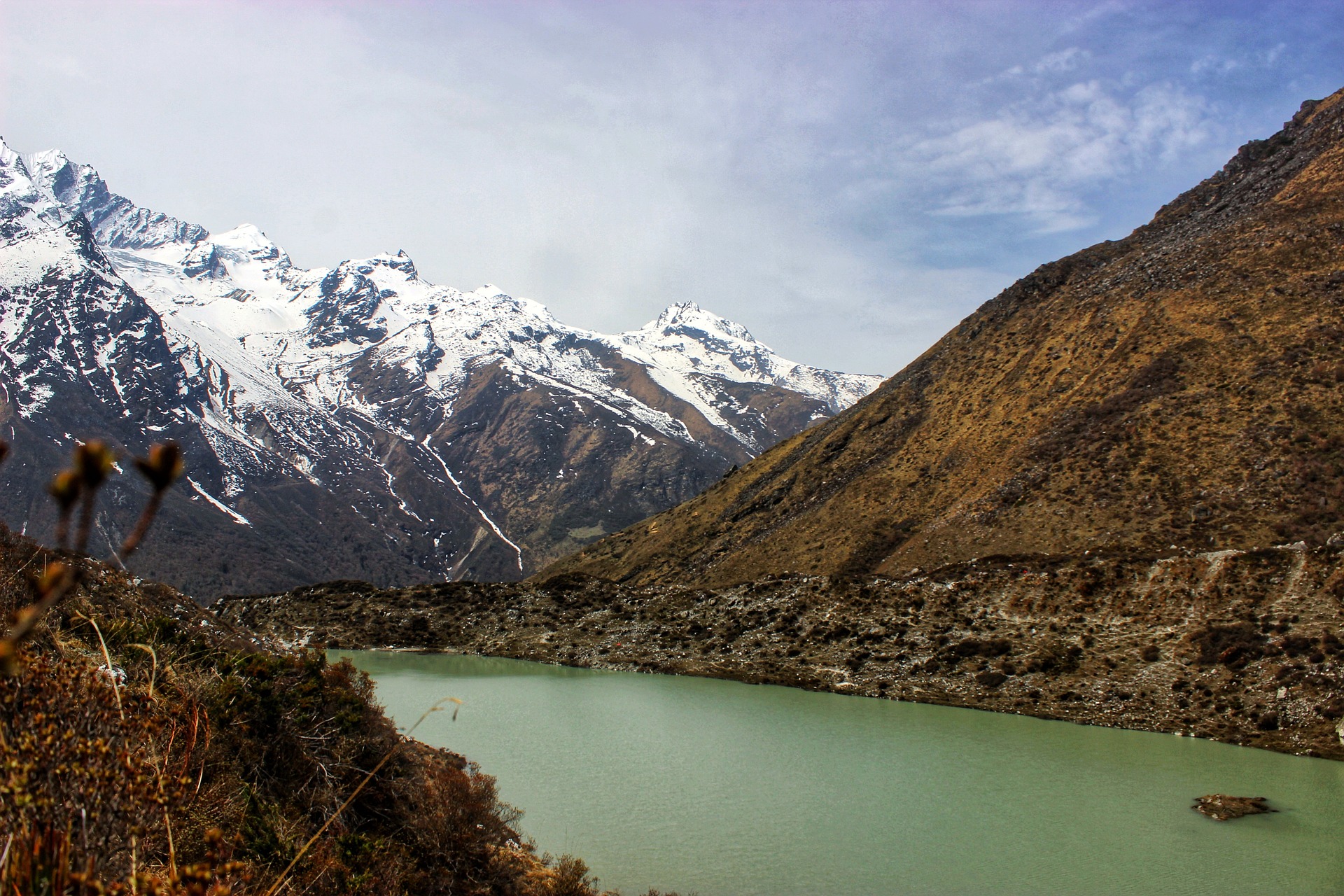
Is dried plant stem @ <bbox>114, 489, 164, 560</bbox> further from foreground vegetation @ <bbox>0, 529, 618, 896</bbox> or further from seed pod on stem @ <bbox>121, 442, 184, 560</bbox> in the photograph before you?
foreground vegetation @ <bbox>0, 529, 618, 896</bbox>

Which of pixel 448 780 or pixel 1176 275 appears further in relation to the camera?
pixel 1176 275

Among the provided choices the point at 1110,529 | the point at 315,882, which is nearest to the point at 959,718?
the point at 1110,529

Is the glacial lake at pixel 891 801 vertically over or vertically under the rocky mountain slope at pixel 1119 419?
under

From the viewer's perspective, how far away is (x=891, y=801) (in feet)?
75.3

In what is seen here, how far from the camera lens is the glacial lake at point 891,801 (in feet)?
58.1

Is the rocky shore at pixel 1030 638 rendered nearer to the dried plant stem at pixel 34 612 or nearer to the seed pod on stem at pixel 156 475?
the dried plant stem at pixel 34 612

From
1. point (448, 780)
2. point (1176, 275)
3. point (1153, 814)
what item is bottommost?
point (1153, 814)

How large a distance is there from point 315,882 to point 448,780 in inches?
233

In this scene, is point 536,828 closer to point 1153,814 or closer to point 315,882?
point 315,882

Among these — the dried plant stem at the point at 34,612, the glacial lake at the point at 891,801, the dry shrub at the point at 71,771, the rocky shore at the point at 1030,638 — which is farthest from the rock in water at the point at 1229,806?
the dried plant stem at the point at 34,612

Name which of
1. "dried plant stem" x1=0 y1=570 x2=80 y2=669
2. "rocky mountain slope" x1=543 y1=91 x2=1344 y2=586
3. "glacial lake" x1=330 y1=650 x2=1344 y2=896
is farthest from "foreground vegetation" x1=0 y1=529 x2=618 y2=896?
"rocky mountain slope" x1=543 y1=91 x2=1344 y2=586

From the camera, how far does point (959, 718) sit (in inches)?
1353

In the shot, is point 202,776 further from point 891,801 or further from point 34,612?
point 891,801

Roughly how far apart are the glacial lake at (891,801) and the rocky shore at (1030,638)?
2717 millimetres
